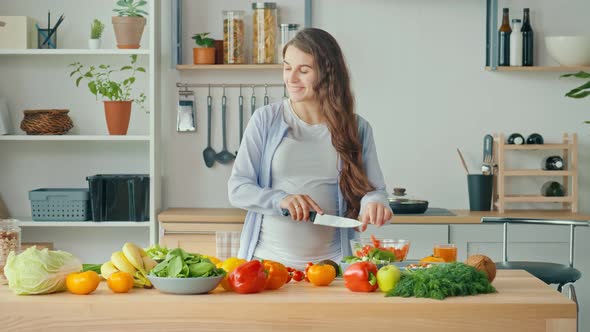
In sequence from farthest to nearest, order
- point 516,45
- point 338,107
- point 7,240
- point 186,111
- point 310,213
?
1. point 186,111
2. point 516,45
3. point 338,107
4. point 310,213
5. point 7,240

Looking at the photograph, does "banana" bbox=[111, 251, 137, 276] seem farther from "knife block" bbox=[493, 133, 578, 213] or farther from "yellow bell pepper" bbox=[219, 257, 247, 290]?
"knife block" bbox=[493, 133, 578, 213]

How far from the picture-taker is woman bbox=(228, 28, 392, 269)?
2.85 m

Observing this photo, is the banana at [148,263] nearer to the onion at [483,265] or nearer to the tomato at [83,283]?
the tomato at [83,283]

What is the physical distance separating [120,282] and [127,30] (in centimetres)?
282

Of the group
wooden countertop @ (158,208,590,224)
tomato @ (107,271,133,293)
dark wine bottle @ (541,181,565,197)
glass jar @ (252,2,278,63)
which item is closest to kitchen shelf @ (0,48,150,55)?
glass jar @ (252,2,278,63)

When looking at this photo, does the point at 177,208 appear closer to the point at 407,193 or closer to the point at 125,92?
the point at 125,92

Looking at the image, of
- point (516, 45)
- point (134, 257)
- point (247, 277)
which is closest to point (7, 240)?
point (134, 257)

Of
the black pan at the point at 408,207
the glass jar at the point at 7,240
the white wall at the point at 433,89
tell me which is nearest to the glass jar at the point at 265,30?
the white wall at the point at 433,89

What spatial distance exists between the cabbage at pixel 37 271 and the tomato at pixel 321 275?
59cm

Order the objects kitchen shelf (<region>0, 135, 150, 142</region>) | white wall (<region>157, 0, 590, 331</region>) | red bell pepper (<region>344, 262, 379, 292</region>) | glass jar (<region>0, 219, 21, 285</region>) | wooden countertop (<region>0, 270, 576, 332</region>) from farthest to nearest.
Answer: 1. white wall (<region>157, 0, 590, 331</region>)
2. kitchen shelf (<region>0, 135, 150, 142</region>)
3. glass jar (<region>0, 219, 21, 285</region>)
4. red bell pepper (<region>344, 262, 379, 292</region>)
5. wooden countertop (<region>0, 270, 576, 332</region>)

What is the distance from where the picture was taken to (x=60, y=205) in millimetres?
Result: 4848

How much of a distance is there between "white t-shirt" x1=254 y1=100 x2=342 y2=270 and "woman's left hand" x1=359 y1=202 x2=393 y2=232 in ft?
0.81

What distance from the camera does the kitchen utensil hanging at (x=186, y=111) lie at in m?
5.09

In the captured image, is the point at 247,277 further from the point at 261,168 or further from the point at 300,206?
the point at 261,168
